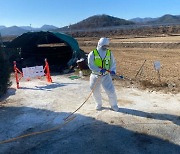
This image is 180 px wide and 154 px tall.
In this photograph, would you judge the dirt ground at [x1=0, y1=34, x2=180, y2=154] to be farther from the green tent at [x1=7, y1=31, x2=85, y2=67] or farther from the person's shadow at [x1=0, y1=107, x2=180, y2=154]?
the green tent at [x1=7, y1=31, x2=85, y2=67]

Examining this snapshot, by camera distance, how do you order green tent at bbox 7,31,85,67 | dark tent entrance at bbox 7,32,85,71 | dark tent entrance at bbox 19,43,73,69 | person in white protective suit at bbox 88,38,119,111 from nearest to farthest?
1. person in white protective suit at bbox 88,38,119,111
2. dark tent entrance at bbox 7,32,85,71
3. green tent at bbox 7,31,85,67
4. dark tent entrance at bbox 19,43,73,69

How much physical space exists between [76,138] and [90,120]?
109 cm

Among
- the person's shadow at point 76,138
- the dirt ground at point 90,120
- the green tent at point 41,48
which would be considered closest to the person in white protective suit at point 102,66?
the dirt ground at point 90,120

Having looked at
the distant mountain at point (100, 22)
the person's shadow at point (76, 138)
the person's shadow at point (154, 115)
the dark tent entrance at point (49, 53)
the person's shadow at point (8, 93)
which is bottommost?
the person's shadow at point (76, 138)

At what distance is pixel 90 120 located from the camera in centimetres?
884

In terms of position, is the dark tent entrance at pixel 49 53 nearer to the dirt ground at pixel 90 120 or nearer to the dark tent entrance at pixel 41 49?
the dark tent entrance at pixel 41 49

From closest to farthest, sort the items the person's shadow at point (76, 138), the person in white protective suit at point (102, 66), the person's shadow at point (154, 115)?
the person's shadow at point (76, 138)
the person's shadow at point (154, 115)
the person in white protective suit at point (102, 66)

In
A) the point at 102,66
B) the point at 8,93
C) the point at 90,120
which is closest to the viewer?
the point at 90,120

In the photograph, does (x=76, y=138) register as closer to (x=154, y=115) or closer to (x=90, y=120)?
(x=90, y=120)

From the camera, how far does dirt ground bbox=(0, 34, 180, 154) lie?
293 inches

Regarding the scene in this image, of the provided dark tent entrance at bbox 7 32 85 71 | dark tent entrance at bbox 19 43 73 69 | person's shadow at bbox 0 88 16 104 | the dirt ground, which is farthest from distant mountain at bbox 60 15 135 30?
the dirt ground

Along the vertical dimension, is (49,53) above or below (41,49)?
below

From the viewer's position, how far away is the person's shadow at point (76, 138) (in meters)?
7.23

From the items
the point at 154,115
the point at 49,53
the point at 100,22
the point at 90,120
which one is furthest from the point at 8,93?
the point at 100,22
